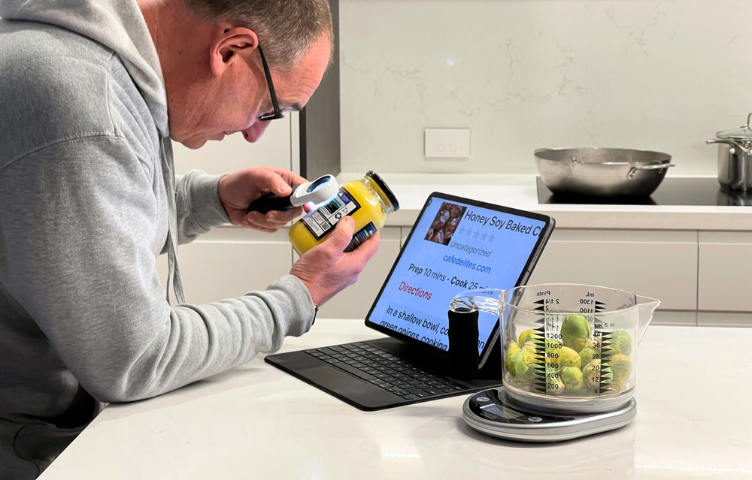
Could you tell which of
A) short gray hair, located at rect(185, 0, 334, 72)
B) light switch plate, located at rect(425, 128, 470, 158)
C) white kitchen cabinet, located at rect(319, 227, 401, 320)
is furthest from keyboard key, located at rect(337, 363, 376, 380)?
light switch plate, located at rect(425, 128, 470, 158)

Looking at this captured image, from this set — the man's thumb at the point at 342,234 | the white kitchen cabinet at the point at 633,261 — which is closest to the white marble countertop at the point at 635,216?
the white kitchen cabinet at the point at 633,261

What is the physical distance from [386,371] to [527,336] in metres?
0.27

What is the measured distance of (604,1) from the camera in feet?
9.46

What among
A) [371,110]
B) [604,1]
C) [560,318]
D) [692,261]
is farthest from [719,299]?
[560,318]

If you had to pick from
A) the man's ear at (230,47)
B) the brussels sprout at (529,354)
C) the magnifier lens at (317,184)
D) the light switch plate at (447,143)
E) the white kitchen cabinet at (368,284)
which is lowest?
the white kitchen cabinet at (368,284)

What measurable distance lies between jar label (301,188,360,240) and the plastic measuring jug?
1.09 ft

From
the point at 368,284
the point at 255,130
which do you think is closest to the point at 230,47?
the point at 255,130

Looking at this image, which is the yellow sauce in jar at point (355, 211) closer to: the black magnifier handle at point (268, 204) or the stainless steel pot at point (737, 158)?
the black magnifier handle at point (268, 204)

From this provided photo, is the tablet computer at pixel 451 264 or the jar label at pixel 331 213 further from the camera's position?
the jar label at pixel 331 213

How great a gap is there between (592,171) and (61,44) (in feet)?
5.64

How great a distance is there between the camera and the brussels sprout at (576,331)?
92cm

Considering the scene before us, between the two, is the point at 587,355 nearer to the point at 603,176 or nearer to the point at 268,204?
the point at 268,204

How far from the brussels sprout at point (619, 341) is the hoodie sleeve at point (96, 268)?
50cm

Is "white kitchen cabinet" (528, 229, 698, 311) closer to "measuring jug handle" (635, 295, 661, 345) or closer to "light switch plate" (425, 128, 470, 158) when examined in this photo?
"light switch plate" (425, 128, 470, 158)
